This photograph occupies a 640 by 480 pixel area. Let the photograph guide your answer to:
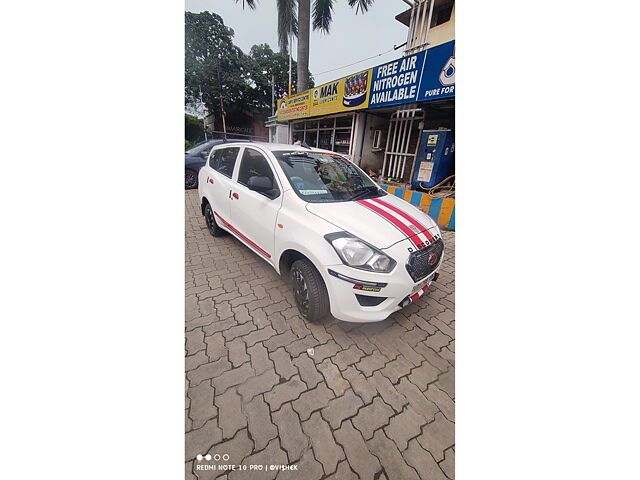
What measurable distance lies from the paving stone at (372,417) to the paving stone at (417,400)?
0.17 metres

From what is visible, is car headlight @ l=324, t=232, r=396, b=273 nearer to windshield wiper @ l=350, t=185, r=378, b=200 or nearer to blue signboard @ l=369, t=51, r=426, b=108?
windshield wiper @ l=350, t=185, r=378, b=200

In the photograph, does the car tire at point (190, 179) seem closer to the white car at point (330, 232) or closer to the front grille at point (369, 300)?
the white car at point (330, 232)

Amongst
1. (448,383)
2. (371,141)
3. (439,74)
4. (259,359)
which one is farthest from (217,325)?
(371,141)

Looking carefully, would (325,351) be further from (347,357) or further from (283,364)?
(283,364)

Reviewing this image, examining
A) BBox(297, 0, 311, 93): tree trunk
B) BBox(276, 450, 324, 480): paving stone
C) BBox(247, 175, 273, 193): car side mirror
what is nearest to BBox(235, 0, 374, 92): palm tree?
BBox(297, 0, 311, 93): tree trunk

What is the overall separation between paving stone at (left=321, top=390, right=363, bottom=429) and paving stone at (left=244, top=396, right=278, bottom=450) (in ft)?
1.09

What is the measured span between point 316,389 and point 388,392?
1.65 ft

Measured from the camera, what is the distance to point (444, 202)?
4.68 metres

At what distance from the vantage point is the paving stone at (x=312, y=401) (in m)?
1.49

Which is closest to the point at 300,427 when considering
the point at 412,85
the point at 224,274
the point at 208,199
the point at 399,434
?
the point at 399,434

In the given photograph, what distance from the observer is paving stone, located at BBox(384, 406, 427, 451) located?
54.2 inches

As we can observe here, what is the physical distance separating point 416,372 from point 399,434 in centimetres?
50

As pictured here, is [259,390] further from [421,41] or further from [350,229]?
[421,41]

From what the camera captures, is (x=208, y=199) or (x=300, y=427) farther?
(x=208, y=199)
